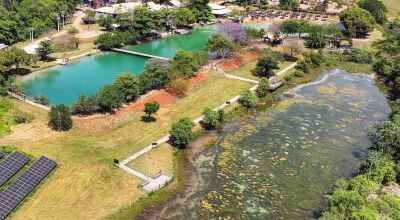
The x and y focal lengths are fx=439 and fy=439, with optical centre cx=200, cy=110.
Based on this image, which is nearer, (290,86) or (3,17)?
(290,86)

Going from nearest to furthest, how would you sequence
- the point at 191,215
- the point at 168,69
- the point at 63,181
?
the point at 191,215
the point at 63,181
the point at 168,69

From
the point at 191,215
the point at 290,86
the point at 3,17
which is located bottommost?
the point at 191,215

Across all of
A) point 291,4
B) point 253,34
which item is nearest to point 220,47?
point 253,34

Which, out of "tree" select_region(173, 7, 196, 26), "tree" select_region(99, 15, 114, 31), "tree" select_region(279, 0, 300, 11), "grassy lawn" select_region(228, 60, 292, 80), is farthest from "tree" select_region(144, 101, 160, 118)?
"tree" select_region(279, 0, 300, 11)

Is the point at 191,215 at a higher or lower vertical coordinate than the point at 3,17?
lower

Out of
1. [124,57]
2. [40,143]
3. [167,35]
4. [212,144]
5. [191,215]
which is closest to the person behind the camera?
[191,215]

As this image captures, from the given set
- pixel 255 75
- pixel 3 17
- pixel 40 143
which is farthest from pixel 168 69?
pixel 3 17

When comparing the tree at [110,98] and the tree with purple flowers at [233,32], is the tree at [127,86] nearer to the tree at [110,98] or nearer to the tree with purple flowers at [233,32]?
the tree at [110,98]

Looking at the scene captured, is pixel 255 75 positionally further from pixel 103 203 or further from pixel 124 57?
pixel 103 203
